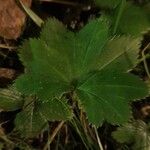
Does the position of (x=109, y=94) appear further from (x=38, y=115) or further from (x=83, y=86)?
(x=38, y=115)

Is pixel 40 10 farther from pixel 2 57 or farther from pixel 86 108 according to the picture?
pixel 86 108

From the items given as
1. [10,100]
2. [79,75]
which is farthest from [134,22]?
[10,100]

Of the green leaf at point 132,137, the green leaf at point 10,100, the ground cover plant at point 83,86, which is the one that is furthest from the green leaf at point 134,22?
the green leaf at point 10,100

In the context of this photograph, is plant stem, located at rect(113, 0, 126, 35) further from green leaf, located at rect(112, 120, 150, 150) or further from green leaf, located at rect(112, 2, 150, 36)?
green leaf, located at rect(112, 120, 150, 150)

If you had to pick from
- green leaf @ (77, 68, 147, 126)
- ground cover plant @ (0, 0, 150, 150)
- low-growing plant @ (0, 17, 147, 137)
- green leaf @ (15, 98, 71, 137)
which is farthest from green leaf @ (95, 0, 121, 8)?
green leaf @ (15, 98, 71, 137)

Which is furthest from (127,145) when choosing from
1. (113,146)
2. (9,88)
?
(9,88)

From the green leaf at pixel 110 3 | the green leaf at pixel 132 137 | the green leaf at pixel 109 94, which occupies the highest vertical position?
the green leaf at pixel 110 3

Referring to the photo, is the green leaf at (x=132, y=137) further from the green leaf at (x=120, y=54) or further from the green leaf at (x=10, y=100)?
the green leaf at (x=10, y=100)

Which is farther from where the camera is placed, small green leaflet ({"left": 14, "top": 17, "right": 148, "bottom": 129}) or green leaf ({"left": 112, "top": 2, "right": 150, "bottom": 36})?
green leaf ({"left": 112, "top": 2, "right": 150, "bottom": 36})
